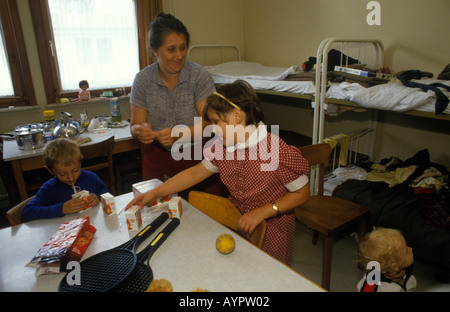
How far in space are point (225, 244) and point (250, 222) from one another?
0.68 ft

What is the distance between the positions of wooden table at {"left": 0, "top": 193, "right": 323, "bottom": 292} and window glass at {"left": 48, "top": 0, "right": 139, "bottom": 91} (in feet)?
7.87

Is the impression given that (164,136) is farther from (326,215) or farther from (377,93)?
(377,93)

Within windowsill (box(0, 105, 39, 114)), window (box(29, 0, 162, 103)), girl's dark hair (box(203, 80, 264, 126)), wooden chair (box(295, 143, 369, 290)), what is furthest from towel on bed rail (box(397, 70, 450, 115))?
windowsill (box(0, 105, 39, 114))

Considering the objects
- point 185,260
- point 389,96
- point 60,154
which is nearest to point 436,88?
point 389,96

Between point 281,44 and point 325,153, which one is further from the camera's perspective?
point 281,44

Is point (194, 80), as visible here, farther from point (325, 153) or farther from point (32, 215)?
point (32, 215)

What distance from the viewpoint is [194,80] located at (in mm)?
1633

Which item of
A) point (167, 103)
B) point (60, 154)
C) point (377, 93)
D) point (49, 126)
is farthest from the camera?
point (49, 126)

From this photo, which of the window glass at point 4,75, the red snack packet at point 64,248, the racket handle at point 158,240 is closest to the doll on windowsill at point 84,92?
the window glass at point 4,75

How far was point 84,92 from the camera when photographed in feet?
9.76

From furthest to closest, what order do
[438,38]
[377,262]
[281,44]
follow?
[281,44] < [438,38] < [377,262]
